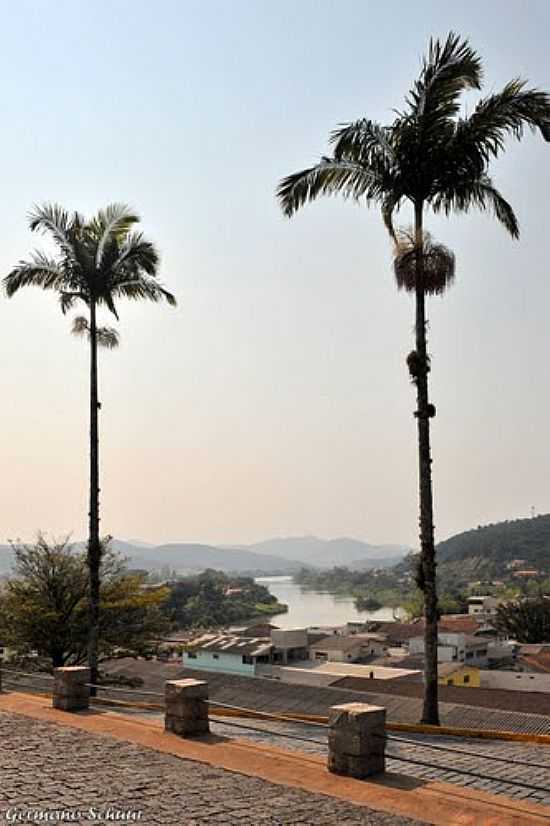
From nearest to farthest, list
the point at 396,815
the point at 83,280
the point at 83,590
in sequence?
the point at 396,815 → the point at 83,280 → the point at 83,590

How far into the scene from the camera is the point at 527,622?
69000mm

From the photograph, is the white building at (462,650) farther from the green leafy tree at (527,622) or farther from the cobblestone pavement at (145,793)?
the cobblestone pavement at (145,793)

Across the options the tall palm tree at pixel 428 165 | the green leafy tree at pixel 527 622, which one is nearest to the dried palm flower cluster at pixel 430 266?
the tall palm tree at pixel 428 165

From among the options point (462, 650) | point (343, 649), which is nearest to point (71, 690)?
point (343, 649)

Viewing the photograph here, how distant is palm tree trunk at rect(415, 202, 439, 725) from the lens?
42.8 ft

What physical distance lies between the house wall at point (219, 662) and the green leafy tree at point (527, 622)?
3193 cm

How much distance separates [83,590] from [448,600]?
330 ft

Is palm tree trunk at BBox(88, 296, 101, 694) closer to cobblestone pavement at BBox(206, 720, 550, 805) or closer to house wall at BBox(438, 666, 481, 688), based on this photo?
cobblestone pavement at BBox(206, 720, 550, 805)

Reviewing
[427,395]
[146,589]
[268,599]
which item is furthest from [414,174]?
[268,599]

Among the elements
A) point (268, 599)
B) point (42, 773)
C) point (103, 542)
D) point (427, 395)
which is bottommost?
point (268, 599)

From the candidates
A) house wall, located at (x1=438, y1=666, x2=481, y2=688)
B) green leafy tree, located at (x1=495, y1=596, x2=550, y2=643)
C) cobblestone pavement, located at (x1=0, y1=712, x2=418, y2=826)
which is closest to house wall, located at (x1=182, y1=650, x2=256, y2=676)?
house wall, located at (x1=438, y1=666, x2=481, y2=688)

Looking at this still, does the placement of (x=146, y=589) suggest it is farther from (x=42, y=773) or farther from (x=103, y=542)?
(x=42, y=773)

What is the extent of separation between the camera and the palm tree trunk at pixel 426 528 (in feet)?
42.8

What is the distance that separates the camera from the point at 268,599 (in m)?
175
